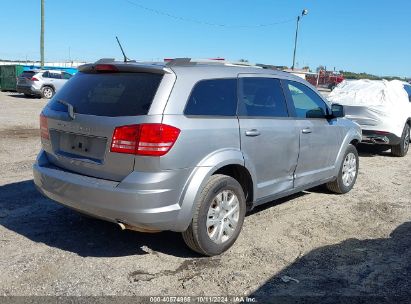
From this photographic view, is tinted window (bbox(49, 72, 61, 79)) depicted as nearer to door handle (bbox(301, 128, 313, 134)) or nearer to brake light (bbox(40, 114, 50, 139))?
brake light (bbox(40, 114, 50, 139))

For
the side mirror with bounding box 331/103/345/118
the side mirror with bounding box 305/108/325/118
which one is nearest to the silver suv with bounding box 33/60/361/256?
the side mirror with bounding box 305/108/325/118

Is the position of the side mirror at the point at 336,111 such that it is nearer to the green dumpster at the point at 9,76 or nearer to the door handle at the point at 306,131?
the door handle at the point at 306,131

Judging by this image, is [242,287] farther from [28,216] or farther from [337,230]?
[28,216]

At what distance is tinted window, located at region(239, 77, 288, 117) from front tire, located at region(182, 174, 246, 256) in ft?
2.60

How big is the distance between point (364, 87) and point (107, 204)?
841cm

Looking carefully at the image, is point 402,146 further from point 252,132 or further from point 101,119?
point 101,119

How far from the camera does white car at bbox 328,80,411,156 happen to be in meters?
9.57

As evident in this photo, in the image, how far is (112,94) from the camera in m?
3.98

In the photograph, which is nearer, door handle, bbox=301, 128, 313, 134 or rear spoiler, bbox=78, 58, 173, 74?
rear spoiler, bbox=78, 58, 173, 74

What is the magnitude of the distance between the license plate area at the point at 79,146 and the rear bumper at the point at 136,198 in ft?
0.63

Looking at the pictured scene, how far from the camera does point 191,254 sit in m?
4.29

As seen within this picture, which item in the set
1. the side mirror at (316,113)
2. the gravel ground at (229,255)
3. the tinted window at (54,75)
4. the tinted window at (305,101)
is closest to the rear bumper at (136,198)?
the gravel ground at (229,255)

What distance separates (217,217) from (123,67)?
1631 mm

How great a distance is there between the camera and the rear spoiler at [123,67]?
3.92m
